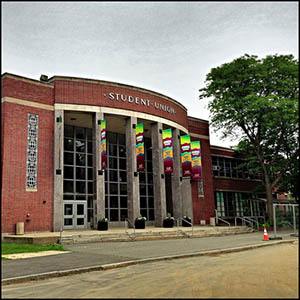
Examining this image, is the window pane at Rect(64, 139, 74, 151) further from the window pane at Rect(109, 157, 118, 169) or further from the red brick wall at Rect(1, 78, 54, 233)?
the window pane at Rect(109, 157, 118, 169)

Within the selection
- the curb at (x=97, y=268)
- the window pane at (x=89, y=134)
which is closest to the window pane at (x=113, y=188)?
the window pane at (x=89, y=134)

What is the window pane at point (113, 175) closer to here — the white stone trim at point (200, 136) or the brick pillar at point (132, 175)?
the brick pillar at point (132, 175)

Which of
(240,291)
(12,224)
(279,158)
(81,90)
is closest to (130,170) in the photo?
(81,90)

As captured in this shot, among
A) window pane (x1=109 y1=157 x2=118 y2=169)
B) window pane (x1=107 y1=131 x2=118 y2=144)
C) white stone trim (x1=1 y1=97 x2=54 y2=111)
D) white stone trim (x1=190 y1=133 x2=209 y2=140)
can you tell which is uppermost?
white stone trim (x1=1 y1=97 x2=54 y2=111)

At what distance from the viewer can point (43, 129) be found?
2544 centimetres

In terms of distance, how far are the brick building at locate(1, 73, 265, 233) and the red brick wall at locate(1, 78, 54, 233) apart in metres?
0.06

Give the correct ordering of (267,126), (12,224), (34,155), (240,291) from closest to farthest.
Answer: (240,291) < (267,126) < (12,224) < (34,155)

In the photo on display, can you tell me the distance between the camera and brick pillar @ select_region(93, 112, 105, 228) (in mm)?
26250

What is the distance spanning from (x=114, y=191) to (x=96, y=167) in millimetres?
5562

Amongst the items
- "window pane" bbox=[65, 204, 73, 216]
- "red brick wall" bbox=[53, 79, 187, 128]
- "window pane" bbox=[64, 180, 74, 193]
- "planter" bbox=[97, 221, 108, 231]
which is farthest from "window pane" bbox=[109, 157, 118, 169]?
"planter" bbox=[97, 221, 108, 231]

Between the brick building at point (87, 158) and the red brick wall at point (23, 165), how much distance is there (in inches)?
2.5

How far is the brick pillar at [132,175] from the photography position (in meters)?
28.0

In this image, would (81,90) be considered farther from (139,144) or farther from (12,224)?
(12,224)

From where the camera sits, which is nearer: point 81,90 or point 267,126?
point 267,126
